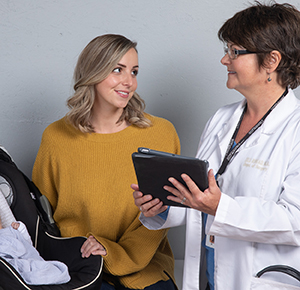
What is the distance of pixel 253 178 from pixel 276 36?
A: 0.57 metres

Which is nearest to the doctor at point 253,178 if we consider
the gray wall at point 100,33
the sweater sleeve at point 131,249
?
the sweater sleeve at point 131,249

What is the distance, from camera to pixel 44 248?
6.50 feet

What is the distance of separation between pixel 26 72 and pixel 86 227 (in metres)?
1.26

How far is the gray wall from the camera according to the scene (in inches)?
103

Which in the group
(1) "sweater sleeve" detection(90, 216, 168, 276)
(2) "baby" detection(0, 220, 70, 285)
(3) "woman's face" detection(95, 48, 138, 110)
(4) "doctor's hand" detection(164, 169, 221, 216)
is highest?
(3) "woman's face" detection(95, 48, 138, 110)

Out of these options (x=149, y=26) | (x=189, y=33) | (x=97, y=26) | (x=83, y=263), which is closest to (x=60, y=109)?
(x=97, y=26)

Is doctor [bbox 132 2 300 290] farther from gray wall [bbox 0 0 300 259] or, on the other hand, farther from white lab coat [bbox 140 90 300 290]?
gray wall [bbox 0 0 300 259]

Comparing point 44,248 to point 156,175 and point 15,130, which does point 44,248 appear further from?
point 15,130

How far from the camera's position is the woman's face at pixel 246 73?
1522mm

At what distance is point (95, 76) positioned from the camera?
2033 millimetres

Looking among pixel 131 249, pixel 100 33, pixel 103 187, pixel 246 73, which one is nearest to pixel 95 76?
pixel 103 187

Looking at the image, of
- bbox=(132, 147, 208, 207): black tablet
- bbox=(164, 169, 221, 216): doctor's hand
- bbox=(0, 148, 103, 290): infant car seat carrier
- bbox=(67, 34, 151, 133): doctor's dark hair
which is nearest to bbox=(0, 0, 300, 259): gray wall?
bbox=(67, 34, 151, 133): doctor's dark hair

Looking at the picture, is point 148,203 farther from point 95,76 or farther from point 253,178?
point 95,76

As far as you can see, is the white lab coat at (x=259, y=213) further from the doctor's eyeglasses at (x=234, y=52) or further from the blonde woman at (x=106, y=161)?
the blonde woman at (x=106, y=161)
